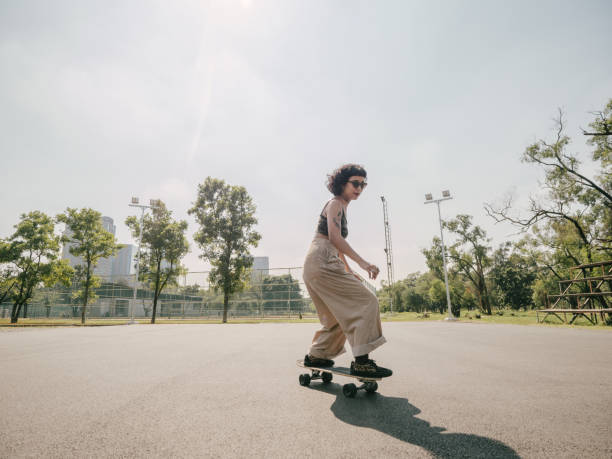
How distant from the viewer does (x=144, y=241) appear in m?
24.9

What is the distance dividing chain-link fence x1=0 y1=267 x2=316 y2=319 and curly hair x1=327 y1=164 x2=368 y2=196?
19494mm

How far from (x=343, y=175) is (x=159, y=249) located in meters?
25.6

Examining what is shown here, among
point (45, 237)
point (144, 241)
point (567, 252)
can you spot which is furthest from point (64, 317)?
point (567, 252)

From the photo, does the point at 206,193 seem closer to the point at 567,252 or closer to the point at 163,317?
the point at 163,317

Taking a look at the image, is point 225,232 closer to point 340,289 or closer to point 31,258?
point 31,258

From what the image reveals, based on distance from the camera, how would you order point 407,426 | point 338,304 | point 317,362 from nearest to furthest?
1. point 407,426
2. point 338,304
3. point 317,362

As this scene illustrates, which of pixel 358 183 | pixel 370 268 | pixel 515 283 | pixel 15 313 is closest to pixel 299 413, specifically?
pixel 370 268

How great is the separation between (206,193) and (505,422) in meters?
26.4

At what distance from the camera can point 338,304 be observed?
2.63 m

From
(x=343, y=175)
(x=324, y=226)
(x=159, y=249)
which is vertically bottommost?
(x=324, y=226)

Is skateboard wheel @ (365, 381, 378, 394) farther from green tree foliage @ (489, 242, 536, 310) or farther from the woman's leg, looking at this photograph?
green tree foliage @ (489, 242, 536, 310)

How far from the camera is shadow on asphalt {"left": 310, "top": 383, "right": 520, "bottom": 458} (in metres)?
1.39

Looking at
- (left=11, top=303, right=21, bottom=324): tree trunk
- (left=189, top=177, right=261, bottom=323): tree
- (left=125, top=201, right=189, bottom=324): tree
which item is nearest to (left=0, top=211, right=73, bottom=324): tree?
(left=11, top=303, right=21, bottom=324): tree trunk

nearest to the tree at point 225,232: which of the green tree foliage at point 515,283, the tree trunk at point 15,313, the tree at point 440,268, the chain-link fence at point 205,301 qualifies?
the chain-link fence at point 205,301
